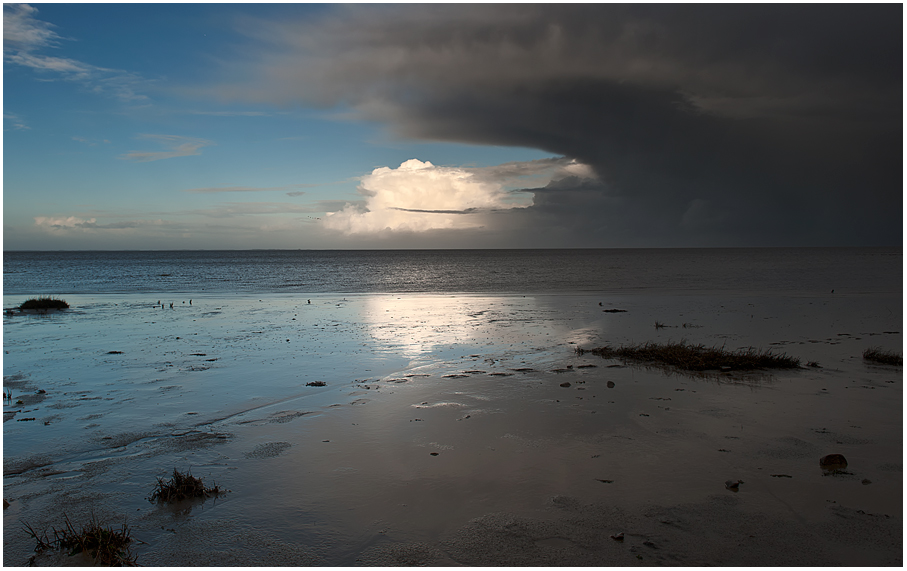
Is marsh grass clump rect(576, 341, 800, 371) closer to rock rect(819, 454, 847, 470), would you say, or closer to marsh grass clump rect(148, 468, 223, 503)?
rock rect(819, 454, 847, 470)

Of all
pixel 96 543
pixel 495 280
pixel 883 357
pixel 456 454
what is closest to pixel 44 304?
pixel 96 543

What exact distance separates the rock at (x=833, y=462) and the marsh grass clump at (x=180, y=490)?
7.25m

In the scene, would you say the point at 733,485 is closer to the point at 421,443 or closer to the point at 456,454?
the point at 456,454

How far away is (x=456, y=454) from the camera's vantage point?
22.6 feet

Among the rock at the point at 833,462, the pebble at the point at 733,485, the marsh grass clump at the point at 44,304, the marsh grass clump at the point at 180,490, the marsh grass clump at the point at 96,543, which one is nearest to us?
the marsh grass clump at the point at 96,543

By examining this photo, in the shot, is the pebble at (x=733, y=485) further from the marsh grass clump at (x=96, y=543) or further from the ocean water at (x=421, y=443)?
the marsh grass clump at (x=96, y=543)

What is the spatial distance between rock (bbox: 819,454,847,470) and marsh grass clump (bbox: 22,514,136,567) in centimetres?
762

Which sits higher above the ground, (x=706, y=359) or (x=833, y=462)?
(x=706, y=359)

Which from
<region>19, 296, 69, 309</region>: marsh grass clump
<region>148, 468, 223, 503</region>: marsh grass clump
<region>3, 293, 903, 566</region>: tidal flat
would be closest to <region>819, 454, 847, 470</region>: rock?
<region>3, 293, 903, 566</region>: tidal flat

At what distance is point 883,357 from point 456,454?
11100mm

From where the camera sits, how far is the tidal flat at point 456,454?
4.89 metres

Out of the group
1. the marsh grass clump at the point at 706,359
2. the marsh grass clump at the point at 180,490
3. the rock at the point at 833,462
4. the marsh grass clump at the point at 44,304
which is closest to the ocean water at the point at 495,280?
the marsh grass clump at the point at 44,304

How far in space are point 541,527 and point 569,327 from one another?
13692mm

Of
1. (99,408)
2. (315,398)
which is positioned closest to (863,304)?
(315,398)
